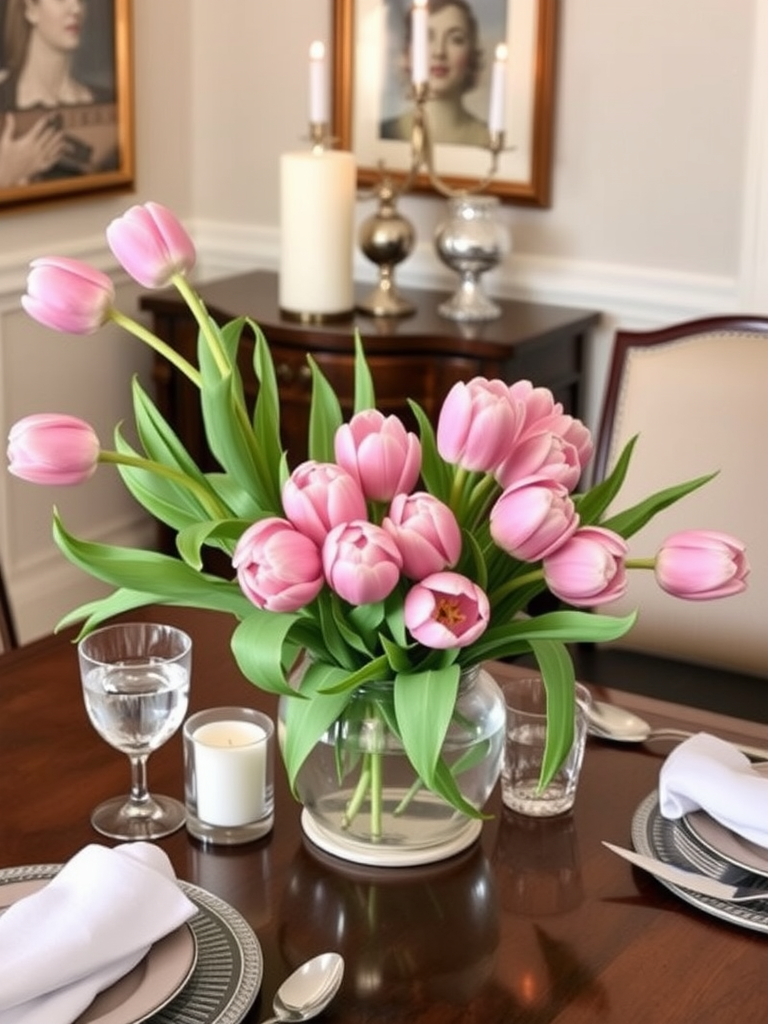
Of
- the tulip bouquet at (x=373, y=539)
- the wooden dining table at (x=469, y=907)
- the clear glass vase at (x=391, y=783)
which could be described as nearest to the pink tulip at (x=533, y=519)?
the tulip bouquet at (x=373, y=539)

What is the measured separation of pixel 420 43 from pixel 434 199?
41cm

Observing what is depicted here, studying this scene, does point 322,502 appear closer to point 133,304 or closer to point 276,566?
point 276,566

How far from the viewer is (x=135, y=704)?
1.28 meters

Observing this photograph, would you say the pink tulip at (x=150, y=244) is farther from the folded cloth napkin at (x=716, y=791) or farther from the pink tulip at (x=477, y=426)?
the folded cloth napkin at (x=716, y=791)

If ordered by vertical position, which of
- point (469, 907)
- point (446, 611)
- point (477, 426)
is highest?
Result: point (477, 426)

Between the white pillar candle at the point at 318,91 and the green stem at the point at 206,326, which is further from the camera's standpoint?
the white pillar candle at the point at 318,91

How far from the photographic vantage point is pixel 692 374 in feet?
6.89

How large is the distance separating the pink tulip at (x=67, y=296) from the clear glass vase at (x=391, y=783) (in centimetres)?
31

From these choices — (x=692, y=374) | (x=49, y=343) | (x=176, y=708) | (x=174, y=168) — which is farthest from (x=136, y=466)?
(x=174, y=168)

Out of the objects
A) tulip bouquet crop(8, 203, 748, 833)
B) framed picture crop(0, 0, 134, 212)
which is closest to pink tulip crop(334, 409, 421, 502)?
tulip bouquet crop(8, 203, 748, 833)

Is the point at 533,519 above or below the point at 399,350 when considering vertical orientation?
above

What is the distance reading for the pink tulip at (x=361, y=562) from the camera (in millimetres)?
1095

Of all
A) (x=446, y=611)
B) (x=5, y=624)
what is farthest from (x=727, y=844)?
(x=5, y=624)

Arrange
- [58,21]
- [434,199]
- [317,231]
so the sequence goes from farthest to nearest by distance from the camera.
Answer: [434,199], [58,21], [317,231]
